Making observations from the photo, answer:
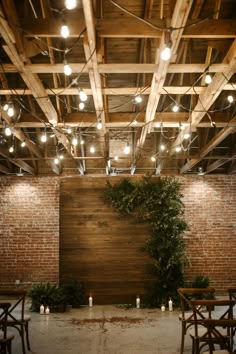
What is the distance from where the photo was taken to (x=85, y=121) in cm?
593

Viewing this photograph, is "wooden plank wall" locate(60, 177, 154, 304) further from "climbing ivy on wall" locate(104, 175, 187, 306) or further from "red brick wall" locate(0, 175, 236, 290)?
"red brick wall" locate(0, 175, 236, 290)

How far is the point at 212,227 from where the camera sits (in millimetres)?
9914

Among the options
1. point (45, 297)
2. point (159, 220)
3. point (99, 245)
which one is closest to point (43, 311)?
point (45, 297)

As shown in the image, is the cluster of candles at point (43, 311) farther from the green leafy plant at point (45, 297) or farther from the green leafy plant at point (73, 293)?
the green leafy plant at point (73, 293)

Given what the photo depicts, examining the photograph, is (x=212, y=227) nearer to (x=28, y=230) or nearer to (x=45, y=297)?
(x=45, y=297)

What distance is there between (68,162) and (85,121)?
13.8 ft

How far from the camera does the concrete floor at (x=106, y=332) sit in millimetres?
5719

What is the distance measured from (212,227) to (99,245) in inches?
110

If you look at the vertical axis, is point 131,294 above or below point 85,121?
below

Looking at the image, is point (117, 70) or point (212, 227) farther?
point (212, 227)

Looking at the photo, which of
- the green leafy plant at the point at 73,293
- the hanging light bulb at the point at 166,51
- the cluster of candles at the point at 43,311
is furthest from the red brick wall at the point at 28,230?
the hanging light bulb at the point at 166,51

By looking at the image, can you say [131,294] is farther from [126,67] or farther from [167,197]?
[126,67]

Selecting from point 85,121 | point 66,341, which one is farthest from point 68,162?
point 66,341

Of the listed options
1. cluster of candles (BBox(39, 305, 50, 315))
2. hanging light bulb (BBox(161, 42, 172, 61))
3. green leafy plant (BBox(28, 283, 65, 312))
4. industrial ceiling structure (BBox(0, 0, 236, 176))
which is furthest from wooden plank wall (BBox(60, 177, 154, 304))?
hanging light bulb (BBox(161, 42, 172, 61))
